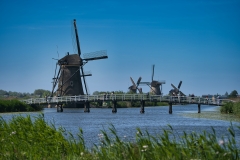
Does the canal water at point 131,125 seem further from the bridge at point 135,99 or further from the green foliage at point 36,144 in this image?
the bridge at point 135,99

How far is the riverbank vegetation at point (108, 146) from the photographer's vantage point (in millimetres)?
8366

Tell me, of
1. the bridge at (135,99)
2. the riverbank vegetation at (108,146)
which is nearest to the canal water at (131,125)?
the riverbank vegetation at (108,146)

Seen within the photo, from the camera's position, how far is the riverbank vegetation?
8.37m

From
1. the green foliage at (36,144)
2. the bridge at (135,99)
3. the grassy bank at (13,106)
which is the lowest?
the green foliage at (36,144)

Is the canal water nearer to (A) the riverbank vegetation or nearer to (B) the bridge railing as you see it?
(A) the riverbank vegetation

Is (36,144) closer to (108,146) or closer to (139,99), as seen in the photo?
(108,146)

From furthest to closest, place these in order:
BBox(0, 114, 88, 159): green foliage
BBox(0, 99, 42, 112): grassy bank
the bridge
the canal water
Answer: the bridge → BBox(0, 99, 42, 112): grassy bank → the canal water → BBox(0, 114, 88, 159): green foliage

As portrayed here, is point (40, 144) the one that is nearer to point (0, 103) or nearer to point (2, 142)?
point (2, 142)

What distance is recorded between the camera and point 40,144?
1217cm

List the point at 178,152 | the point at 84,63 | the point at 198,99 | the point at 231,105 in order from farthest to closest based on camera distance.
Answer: the point at 84,63, the point at 198,99, the point at 231,105, the point at 178,152

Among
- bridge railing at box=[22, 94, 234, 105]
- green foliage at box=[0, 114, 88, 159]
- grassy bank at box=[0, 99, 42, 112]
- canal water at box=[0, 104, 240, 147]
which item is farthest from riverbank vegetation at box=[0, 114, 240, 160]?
bridge railing at box=[22, 94, 234, 105]

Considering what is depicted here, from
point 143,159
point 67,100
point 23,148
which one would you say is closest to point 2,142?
point 23,148

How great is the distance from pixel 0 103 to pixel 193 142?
39.1 meters

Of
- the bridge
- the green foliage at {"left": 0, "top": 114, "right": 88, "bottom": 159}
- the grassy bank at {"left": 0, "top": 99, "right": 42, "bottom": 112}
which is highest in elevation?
the bridge
